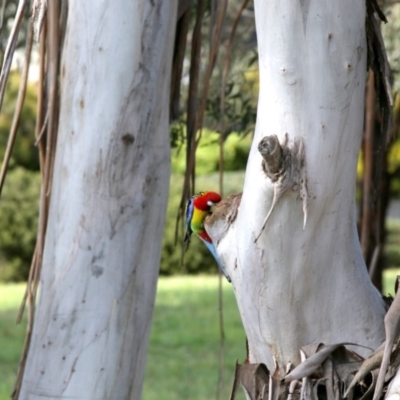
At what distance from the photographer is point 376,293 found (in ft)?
4.58

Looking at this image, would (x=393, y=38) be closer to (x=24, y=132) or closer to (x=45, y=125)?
(x=45, y=125)

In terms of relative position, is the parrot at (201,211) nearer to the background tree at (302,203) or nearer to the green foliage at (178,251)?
the background tree at (302,203)

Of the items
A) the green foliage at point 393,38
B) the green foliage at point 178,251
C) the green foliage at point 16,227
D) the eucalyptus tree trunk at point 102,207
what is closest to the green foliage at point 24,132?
the green foliage at point 16,227

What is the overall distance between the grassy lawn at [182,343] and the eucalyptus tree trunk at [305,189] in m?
3.62

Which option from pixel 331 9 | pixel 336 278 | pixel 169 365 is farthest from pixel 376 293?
pixel 169 365

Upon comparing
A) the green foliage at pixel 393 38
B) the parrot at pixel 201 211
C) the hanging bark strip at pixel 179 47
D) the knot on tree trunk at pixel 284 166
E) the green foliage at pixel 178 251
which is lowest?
the green foliage at pixel 178 251

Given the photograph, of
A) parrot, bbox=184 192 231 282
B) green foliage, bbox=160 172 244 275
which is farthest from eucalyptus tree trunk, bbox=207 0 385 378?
green foliage, bbox=160 172 244 275

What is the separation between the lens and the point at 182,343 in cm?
622

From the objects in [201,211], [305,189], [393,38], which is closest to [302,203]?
[305,189]

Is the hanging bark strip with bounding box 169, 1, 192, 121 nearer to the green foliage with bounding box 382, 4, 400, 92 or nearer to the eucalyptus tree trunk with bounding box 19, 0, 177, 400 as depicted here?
the eucalyptus tree trunk with bounding box 19, 0, 177, 400

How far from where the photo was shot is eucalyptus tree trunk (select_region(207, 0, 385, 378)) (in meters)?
1.24

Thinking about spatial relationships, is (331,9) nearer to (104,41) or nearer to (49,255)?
(104,41)

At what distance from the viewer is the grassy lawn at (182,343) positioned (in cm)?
509

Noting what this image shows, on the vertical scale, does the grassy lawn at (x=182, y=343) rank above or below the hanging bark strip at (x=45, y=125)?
below
